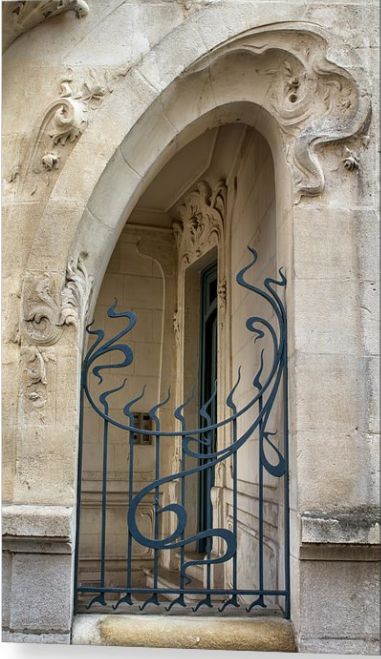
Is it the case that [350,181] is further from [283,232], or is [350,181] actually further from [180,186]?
[180,186]

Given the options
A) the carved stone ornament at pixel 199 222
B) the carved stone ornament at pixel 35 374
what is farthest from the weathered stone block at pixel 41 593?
the carved stone ornament at pixel 199 222

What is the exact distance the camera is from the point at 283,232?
15.4 feet

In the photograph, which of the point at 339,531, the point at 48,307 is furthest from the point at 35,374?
the point at 339,531

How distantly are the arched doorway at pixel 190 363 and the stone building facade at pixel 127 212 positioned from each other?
39.8 inches

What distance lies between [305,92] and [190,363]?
4.16 m

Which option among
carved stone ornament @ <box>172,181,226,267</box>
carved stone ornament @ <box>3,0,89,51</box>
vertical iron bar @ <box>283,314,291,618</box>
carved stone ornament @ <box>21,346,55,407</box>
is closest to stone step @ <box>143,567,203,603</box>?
vertical iron bar @ <box>283,314,291,618</box>

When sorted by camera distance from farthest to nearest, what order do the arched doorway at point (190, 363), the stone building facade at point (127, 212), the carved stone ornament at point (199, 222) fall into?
the carved stone ornament at point (199, 222)
the arched doorway at point (190, 363)
the stone building facade at point (127, 212)

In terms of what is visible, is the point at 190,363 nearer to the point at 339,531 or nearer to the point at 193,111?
the point at 193,111

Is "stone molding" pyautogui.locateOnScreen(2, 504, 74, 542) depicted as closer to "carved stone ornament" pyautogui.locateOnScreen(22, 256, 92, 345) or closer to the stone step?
"carved stone ornament" pyautogui.locateOnScreen(22, 256, 92, 345)

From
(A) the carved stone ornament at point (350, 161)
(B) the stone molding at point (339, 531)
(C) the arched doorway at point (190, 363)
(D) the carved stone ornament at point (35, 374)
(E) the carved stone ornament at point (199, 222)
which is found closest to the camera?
(B) the stone molding at point (339, 531)

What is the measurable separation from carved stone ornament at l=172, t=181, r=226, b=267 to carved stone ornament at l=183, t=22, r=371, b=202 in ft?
9.01

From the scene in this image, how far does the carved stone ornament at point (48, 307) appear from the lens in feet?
14.3

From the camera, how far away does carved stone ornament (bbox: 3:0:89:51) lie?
4.55 metres

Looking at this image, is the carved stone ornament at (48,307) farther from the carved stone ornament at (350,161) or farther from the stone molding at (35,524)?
the carved stone ornament at (350,161)
